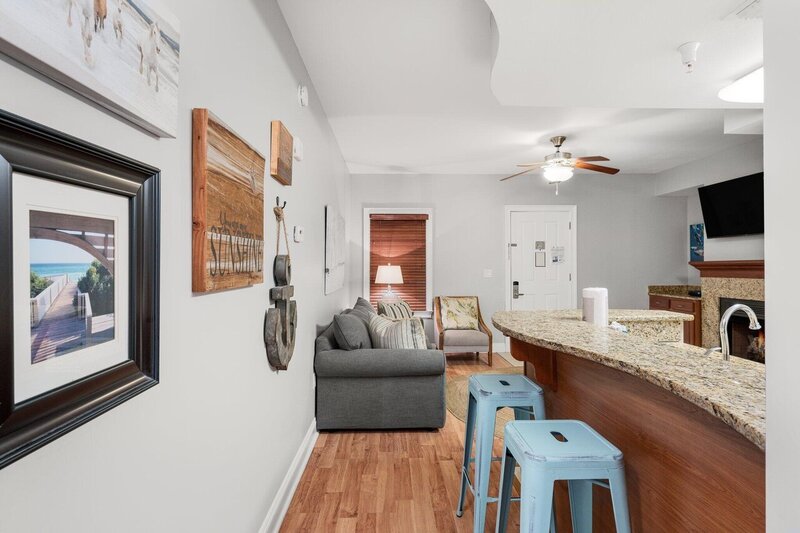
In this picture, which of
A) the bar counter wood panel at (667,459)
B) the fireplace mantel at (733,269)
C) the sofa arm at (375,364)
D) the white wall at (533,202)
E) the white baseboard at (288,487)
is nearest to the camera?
the bar counter wood panel at (667,459)

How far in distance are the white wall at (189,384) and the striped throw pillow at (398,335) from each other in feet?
3.19

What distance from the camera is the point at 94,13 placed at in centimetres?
70

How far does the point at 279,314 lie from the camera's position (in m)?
1.91

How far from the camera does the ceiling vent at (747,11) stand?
1.61 meters

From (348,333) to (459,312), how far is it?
9.02 ft

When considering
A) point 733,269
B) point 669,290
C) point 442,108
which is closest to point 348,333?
point 442,108

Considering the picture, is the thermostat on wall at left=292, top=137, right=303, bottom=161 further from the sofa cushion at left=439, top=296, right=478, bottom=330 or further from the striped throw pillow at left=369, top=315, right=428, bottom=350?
the sofa cushion at left=439, top=296, right=478, bottom=330

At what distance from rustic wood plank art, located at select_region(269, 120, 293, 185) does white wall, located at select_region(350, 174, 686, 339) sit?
366cm

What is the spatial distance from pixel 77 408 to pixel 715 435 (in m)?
1.38

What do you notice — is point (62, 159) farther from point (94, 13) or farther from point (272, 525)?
point (272, 525)

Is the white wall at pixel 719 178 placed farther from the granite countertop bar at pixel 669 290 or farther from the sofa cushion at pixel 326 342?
the sofa cushion at pixel 326 342

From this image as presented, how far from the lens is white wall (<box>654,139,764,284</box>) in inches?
167

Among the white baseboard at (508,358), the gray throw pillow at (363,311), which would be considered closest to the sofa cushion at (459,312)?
the white baseboard at (508,358)

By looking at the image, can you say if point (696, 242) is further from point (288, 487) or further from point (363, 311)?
point (288, 487)
